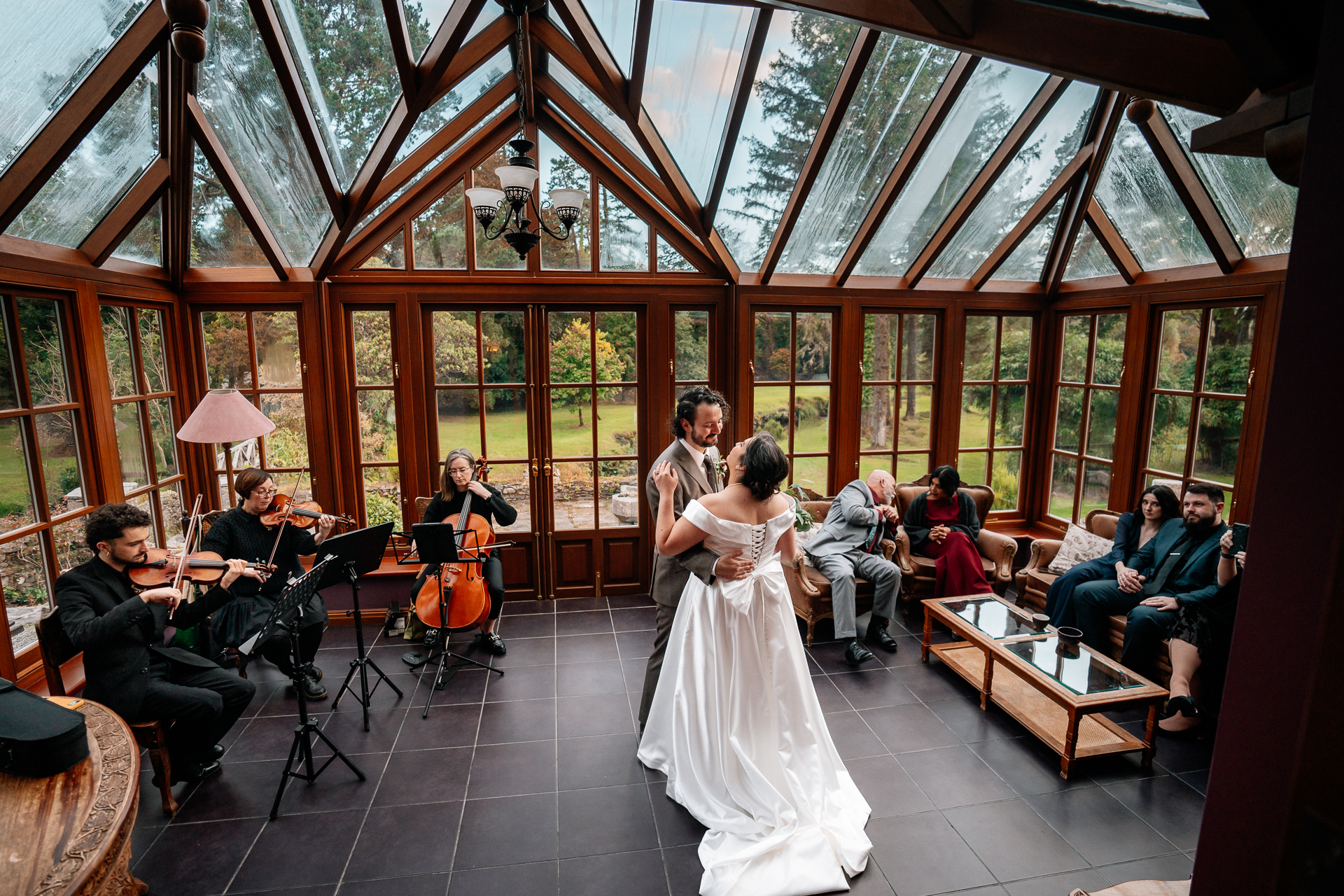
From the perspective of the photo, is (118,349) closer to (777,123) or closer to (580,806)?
(580,806)

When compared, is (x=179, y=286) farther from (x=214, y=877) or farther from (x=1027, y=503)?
(x=1027, y=503)

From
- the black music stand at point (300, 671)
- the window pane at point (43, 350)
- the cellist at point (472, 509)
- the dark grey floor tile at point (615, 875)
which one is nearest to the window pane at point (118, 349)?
the window pane at point (43, 350)

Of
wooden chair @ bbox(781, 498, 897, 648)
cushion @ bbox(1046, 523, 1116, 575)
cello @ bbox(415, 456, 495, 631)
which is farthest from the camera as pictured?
cushion @ bbox(1046, 523, 1116, 575)

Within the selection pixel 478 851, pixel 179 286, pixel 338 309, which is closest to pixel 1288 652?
pixel 478 851

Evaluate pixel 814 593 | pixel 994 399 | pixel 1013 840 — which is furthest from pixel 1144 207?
pixel 1013 840

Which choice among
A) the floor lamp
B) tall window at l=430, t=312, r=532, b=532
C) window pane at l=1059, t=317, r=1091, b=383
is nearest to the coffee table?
window pane at l=1059, t=317, r=1091, b=383

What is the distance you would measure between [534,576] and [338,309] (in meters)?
2.49

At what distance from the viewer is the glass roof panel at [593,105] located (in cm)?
407

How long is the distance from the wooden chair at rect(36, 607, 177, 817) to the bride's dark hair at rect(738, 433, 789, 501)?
9.05 ft

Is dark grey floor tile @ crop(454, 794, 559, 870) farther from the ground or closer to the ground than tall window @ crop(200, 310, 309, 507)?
closer to the ground

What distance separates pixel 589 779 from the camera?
3.00 meters

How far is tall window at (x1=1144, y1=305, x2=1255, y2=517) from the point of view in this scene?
4180 millimetres

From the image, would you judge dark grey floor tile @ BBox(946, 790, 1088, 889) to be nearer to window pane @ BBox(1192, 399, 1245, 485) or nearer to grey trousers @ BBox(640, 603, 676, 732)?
grey trousers @ BBox(640, 603, 676, 732)

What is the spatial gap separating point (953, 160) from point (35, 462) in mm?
5532
